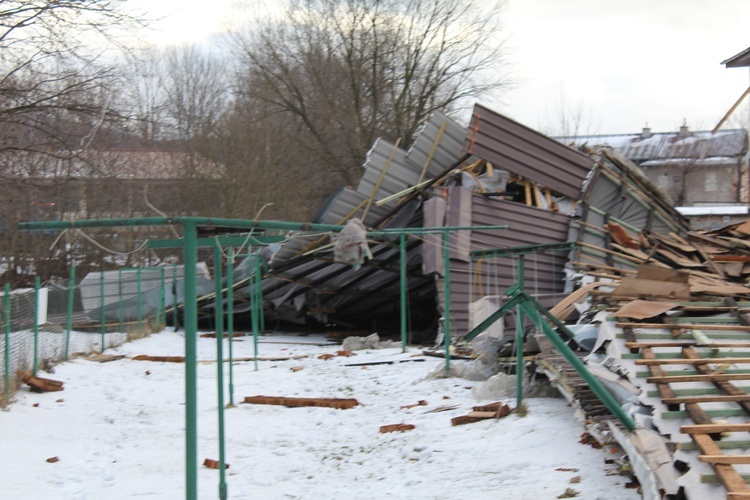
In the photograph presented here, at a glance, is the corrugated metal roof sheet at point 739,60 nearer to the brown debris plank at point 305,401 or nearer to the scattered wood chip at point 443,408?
the scattered wood chip at point 443,408

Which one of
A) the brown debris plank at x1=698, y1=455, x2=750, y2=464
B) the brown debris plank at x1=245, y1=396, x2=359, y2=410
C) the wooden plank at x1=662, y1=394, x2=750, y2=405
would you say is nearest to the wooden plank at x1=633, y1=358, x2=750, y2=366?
the wooden plank at x1=662, y1=394, x2=750, y2=405

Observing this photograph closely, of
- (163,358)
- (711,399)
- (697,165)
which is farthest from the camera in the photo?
(697,165)

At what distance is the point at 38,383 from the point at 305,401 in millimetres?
3862

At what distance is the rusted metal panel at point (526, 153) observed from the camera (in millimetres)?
15703

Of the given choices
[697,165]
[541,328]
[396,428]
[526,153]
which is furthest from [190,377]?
[697,165]

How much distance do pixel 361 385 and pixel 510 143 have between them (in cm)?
665

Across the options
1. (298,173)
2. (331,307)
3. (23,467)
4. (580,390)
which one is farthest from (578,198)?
(298,173)

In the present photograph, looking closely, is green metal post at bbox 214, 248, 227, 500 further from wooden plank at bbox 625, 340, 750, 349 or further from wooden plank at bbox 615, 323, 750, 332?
wooden plank at bbox 615, 323, 750, 332

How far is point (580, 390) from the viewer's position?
7.74m

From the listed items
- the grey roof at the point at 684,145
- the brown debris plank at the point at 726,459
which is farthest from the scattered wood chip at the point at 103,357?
the grey roof at the point at 684,145

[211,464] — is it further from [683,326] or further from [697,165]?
[697,165]

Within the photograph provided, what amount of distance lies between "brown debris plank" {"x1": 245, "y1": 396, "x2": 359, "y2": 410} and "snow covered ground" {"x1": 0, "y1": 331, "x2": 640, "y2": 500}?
13 cm

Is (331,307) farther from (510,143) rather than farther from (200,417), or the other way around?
(200,417)

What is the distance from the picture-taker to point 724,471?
4.68m
